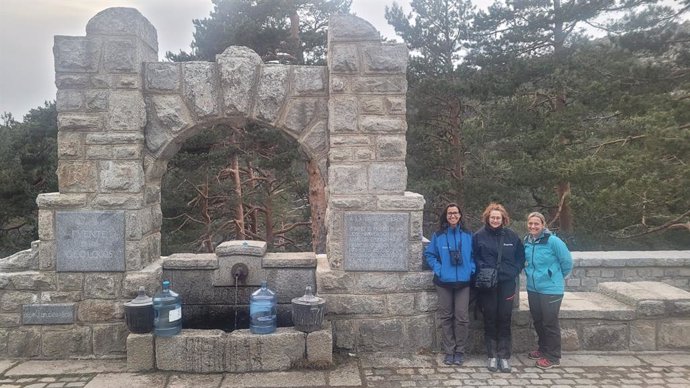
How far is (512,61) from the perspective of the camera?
43.4 ft

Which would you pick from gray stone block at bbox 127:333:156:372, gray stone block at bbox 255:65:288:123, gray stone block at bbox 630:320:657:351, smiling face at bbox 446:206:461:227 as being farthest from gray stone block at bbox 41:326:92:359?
gray stone block at bbox 630:320:657:351

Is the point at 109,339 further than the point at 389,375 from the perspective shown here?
Yes

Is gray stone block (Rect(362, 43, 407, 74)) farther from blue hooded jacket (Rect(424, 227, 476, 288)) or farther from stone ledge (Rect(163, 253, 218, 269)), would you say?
stone ledge (Rect(163, 253, 218, 269))

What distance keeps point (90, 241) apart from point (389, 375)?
3.03 m

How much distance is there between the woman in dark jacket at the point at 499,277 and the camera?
4.60 m

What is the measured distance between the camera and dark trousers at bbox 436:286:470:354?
472 centimetres

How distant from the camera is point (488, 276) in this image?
179 inches

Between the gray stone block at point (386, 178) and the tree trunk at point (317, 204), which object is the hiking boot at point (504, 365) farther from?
the tree trunk at point (317, 204)

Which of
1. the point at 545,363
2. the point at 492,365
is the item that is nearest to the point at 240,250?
the point at 492,365

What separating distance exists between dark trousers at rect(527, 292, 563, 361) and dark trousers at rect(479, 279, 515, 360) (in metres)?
0.23

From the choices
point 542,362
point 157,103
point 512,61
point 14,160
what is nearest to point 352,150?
point 157,103

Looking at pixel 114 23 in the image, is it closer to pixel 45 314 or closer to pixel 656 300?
pixel 45 314

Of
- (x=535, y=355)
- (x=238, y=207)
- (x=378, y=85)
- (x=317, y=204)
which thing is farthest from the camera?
(x=238, y=207)

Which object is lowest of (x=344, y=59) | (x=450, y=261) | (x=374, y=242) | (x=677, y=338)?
(x=677, y=338)
